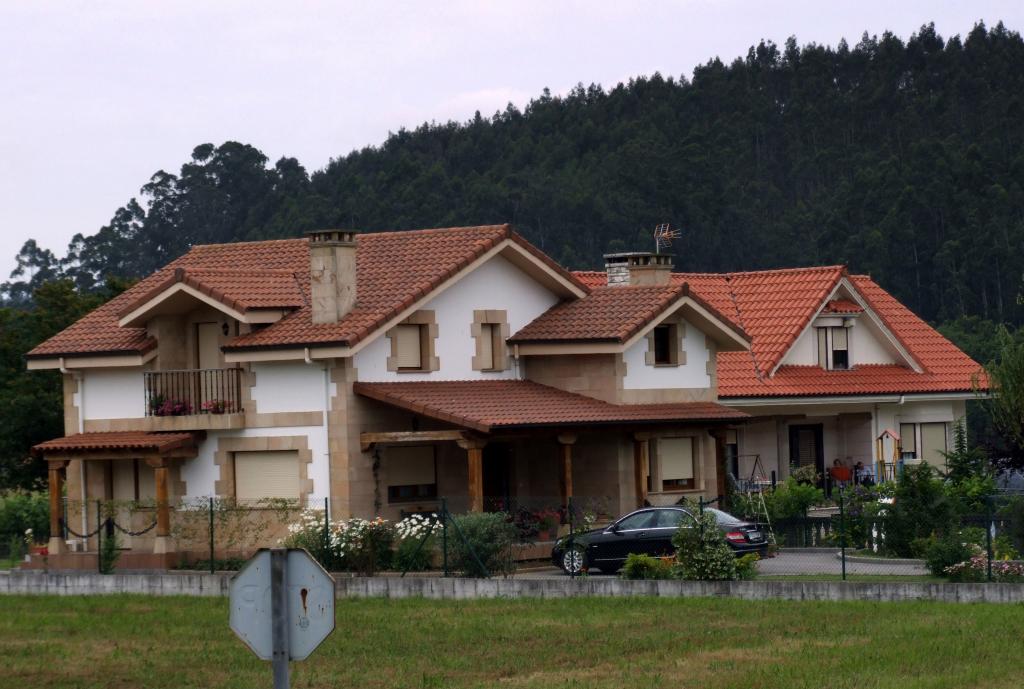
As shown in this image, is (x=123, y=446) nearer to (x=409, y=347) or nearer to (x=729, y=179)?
(x=409, y=347)

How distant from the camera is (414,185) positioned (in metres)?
132

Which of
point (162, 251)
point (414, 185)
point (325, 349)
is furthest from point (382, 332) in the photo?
point (162, 251)

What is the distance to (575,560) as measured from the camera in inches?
1348

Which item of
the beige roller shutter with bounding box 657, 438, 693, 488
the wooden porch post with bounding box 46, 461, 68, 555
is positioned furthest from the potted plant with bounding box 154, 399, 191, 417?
the beige roller shutter with bounding box 657, 438, 693, 488

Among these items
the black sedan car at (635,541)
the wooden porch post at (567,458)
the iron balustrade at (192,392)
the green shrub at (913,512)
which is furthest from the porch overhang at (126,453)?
the green shrub at (913,512)

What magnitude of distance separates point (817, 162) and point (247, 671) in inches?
4999

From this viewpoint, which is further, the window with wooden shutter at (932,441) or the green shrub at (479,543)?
the window with wooden shutter at (932,441)

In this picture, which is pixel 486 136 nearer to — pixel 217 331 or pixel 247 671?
pixel 217 331

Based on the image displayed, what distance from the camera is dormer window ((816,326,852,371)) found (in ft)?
168

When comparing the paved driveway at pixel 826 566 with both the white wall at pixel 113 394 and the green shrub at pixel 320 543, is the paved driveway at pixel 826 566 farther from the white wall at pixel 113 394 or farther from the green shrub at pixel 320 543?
the white wall at pixel 113 394

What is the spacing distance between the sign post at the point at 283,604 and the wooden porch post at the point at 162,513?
26.1 m

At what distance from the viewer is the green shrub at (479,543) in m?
32.6

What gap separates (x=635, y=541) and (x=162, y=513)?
949cm

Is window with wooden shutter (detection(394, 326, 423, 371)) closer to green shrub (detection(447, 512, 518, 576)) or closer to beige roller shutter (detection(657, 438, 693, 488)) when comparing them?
beige roller shutter (detection(657, 438, 693, 488))
